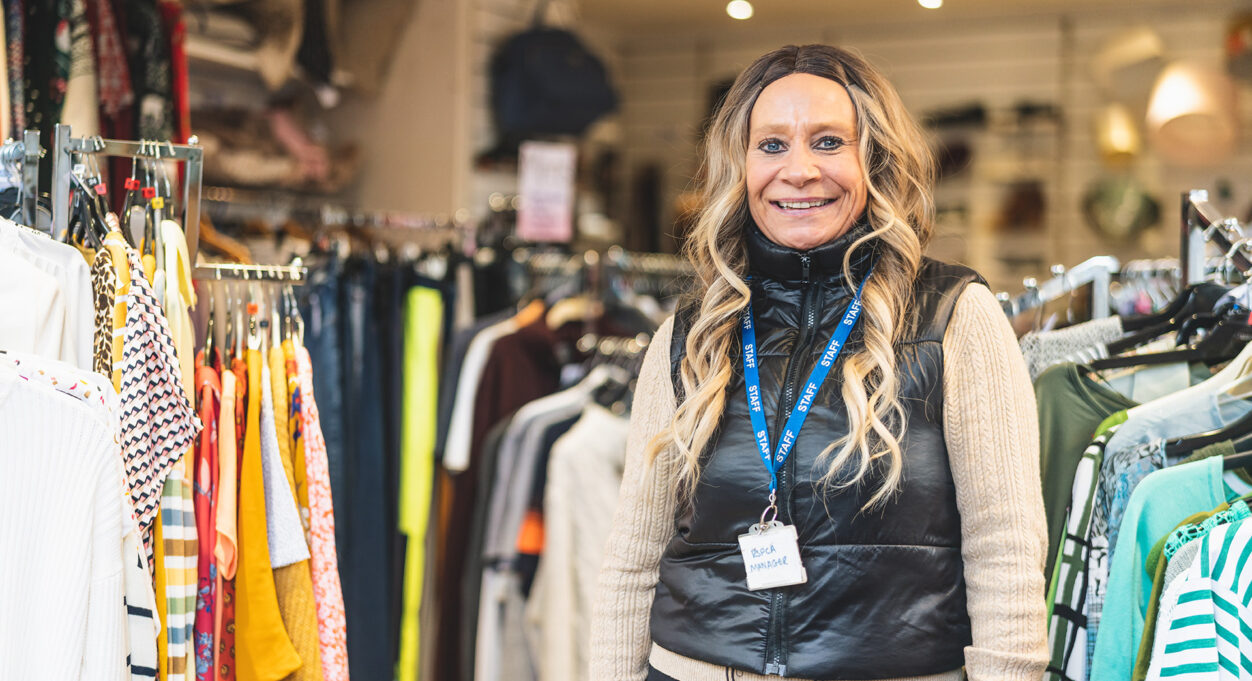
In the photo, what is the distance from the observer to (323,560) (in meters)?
1.84

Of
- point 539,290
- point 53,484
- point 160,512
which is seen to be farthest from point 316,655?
point 539,290

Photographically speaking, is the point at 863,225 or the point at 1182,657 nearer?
the point at 1182,657

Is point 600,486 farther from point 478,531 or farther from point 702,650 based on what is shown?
point 702,650

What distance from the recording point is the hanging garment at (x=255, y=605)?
5.66ft

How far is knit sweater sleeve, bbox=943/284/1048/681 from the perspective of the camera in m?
1.40

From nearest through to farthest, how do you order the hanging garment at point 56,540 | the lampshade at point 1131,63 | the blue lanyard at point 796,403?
1. the hanging garment at point 56,540
2. the blue lanyard at point 796,403
3. the lampshade at point 1131,63

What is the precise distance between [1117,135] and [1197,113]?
400mm

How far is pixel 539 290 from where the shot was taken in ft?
10.3

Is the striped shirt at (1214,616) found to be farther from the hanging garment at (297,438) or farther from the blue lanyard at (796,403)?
the hanging garment at (297,438)

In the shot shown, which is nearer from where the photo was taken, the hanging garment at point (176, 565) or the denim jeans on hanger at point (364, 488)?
the hanging garment at point (176, 565)

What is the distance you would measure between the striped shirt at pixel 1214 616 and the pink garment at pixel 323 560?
3.95 ft

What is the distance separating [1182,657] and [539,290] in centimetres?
209

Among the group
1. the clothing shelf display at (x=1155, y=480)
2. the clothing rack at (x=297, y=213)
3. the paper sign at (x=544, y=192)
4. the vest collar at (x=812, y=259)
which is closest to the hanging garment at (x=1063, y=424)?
the clothing shelf display at (x=1155, y=480)

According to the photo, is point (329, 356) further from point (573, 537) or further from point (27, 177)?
point (27, 177)
